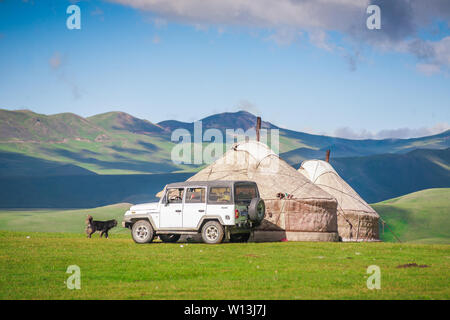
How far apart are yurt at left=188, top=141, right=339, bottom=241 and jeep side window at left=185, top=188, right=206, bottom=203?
5.11m

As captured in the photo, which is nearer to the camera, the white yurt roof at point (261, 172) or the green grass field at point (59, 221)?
the white yurt roof at point (261, 172)

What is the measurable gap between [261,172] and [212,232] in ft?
24.0

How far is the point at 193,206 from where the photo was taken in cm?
2112

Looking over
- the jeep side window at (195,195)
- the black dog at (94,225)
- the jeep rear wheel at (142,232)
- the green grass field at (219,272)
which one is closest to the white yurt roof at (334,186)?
the green grass field at (219,272)

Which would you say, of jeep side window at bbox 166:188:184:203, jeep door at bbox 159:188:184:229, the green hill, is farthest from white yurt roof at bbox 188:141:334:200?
the green hill

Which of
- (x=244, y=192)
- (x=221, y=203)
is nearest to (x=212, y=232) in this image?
(x=221, y=203)

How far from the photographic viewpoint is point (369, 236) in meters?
31.9

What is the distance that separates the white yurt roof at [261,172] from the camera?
86.9 feet

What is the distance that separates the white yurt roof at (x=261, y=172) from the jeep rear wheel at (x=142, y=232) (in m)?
6.33

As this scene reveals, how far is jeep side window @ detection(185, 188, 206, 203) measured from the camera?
21094 millimetres

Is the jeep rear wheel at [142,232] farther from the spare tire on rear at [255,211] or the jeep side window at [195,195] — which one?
the spare tire on rear at [255,211]

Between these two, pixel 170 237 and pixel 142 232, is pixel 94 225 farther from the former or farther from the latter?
pixel 142 232

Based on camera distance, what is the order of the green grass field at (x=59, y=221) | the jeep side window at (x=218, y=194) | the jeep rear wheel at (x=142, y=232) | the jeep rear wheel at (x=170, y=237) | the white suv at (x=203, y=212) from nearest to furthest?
the white suv at (x=203, y=212) < the jeep side window at (x=218, y=194) < the jeep rear wheel at (x=142, y=232) < the jeep rear wheel at (x=170, y=237) < the green grass field at (x=59, y=221)
